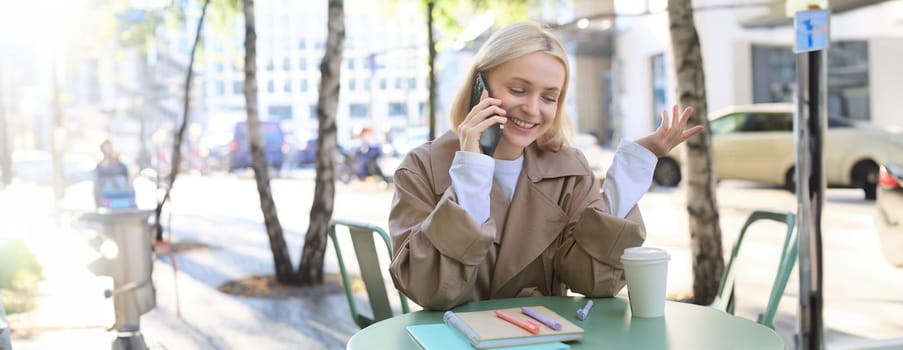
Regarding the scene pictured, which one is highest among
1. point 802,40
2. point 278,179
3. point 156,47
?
point 156,47

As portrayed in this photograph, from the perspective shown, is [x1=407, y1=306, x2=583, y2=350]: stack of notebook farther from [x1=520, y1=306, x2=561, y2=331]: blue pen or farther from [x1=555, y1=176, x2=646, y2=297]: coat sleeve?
[x1=555, y1=176, x2=646, y2=297]: coat sleeve

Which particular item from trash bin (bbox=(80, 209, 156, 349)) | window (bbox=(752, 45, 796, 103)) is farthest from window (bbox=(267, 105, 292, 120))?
trash bin (bbox=(80, 209, 156, 349))

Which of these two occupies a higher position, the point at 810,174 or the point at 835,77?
the point at 835,77

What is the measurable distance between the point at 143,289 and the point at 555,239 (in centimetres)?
273

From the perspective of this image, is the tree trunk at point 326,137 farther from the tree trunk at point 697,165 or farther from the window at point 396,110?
the window at point 396,110

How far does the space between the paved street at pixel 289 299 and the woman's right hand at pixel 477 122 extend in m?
3.07

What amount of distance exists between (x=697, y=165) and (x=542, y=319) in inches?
165

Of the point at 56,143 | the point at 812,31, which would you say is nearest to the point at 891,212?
the point at 812,31

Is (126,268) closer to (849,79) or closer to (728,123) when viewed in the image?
(728,123)

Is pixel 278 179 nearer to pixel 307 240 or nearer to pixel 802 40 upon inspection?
pixel 307 240

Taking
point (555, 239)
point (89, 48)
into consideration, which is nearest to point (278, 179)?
point (89, 48)

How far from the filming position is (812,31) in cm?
375

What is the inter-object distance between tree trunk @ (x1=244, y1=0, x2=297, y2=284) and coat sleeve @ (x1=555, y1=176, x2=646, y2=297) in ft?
18.2

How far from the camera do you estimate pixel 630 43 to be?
32.4 meters
